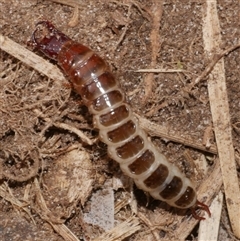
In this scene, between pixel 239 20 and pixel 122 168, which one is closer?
pixel 122 168

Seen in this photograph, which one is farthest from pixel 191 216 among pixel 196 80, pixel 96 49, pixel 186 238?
pixel 96 49

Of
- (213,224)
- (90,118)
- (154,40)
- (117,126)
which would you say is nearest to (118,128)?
(117,126)

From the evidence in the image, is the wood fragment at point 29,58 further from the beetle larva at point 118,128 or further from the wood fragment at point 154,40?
the wood fragment at point 154,40

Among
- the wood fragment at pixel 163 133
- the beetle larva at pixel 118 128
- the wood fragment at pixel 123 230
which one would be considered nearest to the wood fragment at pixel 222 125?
the wood fragment at pixel 163 133

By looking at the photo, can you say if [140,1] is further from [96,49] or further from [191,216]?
[191,216]

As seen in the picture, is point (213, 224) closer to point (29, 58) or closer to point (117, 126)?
point (117, 126)

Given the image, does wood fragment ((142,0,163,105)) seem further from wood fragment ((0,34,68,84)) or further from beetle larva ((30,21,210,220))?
wood fragment ((0,34,68,84))

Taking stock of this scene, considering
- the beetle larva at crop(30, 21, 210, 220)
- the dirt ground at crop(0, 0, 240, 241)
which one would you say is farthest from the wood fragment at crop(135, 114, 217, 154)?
the beetle larva at crop(30, 21, 210, 220)
